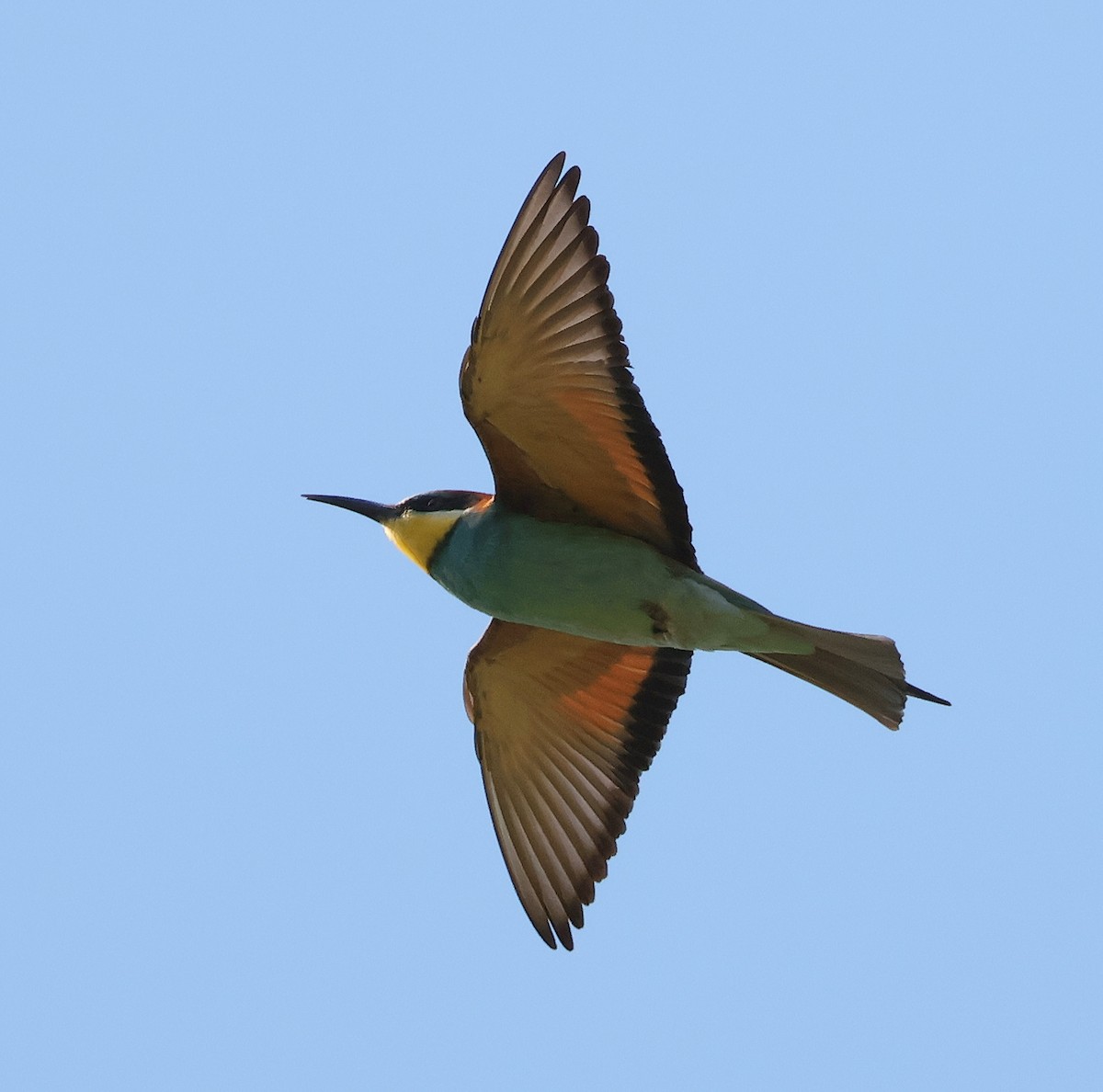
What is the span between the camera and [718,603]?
23.3ft

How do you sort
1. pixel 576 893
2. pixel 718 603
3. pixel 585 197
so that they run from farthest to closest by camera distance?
pixel 576 893, pixel 718 603, pixel 585 197

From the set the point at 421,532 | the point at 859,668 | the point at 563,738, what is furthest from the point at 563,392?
the point at 563,738

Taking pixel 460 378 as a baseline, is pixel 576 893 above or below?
below

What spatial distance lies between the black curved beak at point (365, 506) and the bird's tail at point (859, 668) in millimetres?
1493

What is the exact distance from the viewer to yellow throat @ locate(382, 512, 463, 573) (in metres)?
7.43

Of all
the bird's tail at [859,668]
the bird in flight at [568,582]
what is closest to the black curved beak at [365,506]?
the bird in flight at [568,582]

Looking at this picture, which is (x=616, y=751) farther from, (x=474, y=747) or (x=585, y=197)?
(x=585, y=197)

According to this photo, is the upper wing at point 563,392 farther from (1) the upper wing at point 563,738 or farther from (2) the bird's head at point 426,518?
(1) the upper wing at point 563,738

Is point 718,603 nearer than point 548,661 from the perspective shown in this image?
Yes

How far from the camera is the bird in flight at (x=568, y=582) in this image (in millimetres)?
6719

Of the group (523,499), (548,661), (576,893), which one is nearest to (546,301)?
(523,499)

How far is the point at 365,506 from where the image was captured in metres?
7.82

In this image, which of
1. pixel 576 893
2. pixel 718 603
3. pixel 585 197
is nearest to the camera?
pixel 585 197

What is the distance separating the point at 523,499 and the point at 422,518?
0.44 metres
